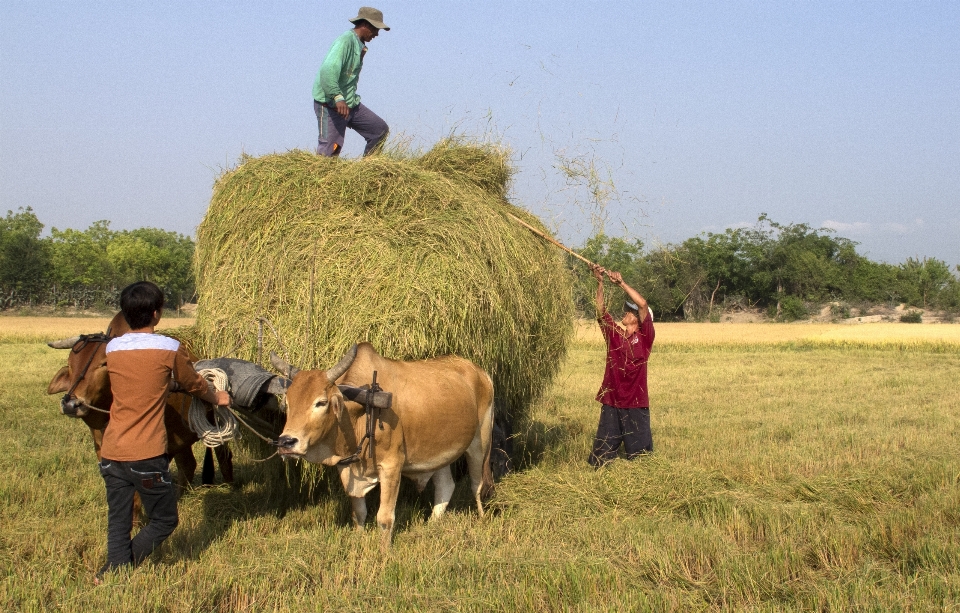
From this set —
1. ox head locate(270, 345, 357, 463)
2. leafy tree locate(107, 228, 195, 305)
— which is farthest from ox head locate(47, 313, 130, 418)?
leafy tree locate(107, 228, 195, 305)

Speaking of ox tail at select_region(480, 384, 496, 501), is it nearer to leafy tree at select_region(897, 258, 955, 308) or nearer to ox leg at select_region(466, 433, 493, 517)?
ox leg at select_region(466, 433, 493, 517)

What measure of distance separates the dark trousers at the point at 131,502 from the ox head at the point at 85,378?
73 cm

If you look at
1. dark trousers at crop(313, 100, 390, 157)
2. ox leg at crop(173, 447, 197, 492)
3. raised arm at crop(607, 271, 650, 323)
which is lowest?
ox leg at crop(173, 447, 197, 492)

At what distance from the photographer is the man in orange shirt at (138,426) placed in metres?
4.70

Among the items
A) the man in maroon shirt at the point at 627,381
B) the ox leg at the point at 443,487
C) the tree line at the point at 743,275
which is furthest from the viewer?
the tree line at the point at 743,275

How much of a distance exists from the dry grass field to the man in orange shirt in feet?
0.86

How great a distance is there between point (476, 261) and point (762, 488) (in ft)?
11.1

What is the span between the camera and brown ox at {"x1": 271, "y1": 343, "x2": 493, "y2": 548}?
522cm

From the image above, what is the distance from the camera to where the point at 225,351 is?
19.9 feet

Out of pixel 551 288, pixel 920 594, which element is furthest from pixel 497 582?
pixel 551 288

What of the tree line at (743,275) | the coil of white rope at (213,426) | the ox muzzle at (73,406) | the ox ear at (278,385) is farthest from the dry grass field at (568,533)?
the tree line at (743,275)

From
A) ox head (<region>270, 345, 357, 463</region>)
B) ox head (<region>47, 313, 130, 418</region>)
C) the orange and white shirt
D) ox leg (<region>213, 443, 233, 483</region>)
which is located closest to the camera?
the orange and white shirt

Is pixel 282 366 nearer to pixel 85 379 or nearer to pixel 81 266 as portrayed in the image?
pixel 85 379

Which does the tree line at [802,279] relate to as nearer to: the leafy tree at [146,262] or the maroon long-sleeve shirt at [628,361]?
the maroon long-sleeve shirt at [628,361]
